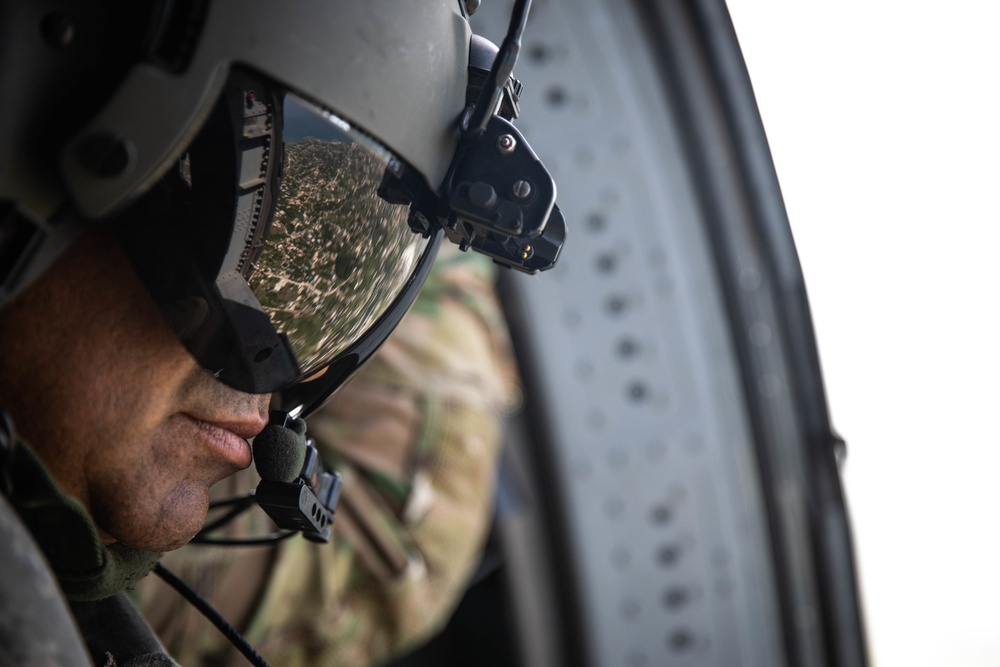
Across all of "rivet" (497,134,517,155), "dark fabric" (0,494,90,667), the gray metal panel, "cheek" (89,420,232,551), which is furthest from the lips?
the gray metal panel

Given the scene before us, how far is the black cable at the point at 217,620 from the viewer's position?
3.01 ft

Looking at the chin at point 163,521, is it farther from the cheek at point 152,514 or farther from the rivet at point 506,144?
the rivet at point 506,144

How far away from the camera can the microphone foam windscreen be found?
0.91 m

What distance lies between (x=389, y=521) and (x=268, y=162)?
40.1 inches

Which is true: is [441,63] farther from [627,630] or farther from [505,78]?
[627,630]

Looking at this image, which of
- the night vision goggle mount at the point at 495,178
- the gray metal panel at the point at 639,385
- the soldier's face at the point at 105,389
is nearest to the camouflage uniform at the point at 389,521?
the gray metal panel at the point at 639,385

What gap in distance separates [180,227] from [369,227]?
16cm

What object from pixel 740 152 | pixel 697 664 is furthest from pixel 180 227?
pixel 697 664

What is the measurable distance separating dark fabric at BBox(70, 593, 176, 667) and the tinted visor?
29 cm

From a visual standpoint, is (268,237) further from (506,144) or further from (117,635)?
(117,635)

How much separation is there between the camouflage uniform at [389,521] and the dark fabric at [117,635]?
0.46 metres

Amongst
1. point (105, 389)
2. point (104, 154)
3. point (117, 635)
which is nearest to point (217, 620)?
point (117, 635)

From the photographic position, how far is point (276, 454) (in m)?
0.91

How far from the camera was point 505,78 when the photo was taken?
0.80 metres
